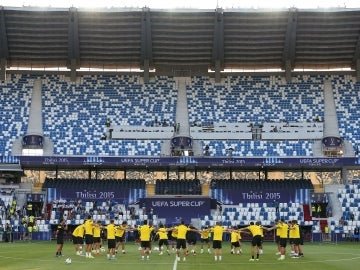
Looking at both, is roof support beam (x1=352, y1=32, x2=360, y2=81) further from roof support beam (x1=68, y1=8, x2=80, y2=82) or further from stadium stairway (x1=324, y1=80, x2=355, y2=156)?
roof support beam (x1=68, y1=8, x2=80, y2=82)

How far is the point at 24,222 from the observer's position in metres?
52.9

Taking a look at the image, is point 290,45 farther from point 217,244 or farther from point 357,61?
point 217,244

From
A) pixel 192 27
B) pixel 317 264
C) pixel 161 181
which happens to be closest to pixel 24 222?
pixel 161 181

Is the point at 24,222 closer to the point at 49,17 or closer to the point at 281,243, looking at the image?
the point at 49,17

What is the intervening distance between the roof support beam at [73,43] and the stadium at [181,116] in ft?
0.50

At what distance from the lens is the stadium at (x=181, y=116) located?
5747 cm

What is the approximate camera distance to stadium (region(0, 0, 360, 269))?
57.5 m

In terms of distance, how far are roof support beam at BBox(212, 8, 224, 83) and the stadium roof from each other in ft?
0.33

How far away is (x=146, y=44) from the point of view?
6406cm

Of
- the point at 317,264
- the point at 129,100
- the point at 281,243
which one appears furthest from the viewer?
the point at 129,100

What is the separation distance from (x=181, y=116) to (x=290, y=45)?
1356 cm

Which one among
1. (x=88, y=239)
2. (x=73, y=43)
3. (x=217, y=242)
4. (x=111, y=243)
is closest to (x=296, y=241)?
(x=217, y=242)

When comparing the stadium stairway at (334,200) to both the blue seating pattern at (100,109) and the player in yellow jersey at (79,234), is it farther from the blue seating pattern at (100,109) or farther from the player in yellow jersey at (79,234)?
the player in yellow jersey at (79,234)

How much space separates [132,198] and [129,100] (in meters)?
11.9
